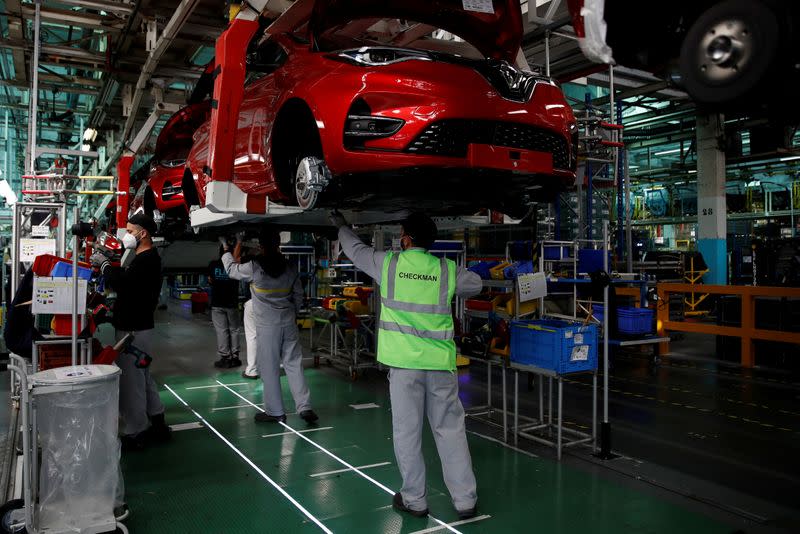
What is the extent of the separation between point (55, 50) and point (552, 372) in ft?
22.6

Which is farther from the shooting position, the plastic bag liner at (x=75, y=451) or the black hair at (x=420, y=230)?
the black hair at (x=420, y=230)

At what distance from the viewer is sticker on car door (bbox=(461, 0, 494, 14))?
3.42m

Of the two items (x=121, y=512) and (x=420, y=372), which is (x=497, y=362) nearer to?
(x=420, y=372)

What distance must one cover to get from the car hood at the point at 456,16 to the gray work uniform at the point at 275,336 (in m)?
2.46

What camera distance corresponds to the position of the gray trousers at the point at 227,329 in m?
→ 8.09

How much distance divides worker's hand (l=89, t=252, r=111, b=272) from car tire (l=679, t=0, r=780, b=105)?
12.1 ft

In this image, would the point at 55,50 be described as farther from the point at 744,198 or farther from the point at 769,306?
the point at 744,198

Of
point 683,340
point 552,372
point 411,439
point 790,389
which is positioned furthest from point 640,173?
point 411,439

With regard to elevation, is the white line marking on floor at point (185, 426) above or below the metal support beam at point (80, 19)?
below

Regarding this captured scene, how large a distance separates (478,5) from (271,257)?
9.43 feet

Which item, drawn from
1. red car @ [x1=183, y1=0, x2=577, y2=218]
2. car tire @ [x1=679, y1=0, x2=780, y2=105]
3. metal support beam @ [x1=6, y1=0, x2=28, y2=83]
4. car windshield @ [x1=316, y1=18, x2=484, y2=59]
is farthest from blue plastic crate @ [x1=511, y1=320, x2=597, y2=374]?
metal support beam @ [x1=6, y1=0, x2=28, y2=83]

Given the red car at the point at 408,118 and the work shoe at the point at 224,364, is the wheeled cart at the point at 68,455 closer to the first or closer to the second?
the red car at the point at 408,118

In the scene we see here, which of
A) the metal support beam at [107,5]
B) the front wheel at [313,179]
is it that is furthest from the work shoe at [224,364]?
the front wheel at [313,179]

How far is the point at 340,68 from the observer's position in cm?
321
